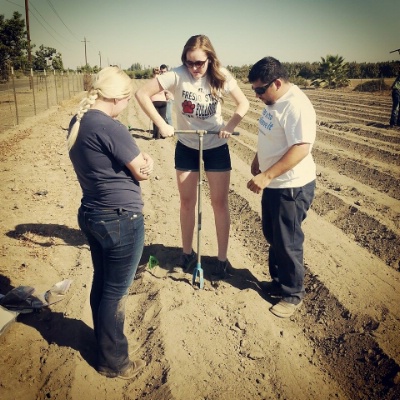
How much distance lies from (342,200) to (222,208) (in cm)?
276

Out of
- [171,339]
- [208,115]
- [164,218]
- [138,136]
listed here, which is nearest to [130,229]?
[171,339]

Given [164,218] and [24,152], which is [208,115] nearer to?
[164,218]

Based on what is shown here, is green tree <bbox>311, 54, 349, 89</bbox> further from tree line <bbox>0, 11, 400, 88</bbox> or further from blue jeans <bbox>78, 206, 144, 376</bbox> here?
blue jeans <bbox>78, 206, 144, 376</bbox>

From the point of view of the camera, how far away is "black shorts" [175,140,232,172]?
9.29 ft

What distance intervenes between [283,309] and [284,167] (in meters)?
1.37

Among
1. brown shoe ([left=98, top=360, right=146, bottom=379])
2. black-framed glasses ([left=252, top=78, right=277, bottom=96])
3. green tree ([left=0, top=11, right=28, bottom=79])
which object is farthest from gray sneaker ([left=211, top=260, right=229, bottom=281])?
green tree ([left=0, top=11, right=28, bottom=79])

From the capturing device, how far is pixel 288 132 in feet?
7.20

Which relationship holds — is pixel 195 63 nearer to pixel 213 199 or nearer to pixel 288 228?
pixel 213 199

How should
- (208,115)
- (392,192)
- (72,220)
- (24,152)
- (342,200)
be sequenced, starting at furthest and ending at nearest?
(24,152) → (392,192) → (342,200) → (72,220) → (208,115)

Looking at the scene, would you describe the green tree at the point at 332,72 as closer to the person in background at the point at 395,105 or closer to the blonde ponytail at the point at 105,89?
the person in background at the point at 395,105

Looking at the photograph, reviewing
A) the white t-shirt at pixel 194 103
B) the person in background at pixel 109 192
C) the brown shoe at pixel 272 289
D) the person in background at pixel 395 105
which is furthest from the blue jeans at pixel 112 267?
the person in background at pixel 395 105

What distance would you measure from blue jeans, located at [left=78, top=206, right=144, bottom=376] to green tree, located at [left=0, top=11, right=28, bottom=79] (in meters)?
41.5

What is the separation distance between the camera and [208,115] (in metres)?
2.72

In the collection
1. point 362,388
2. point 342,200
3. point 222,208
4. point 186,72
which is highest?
point 186,72
